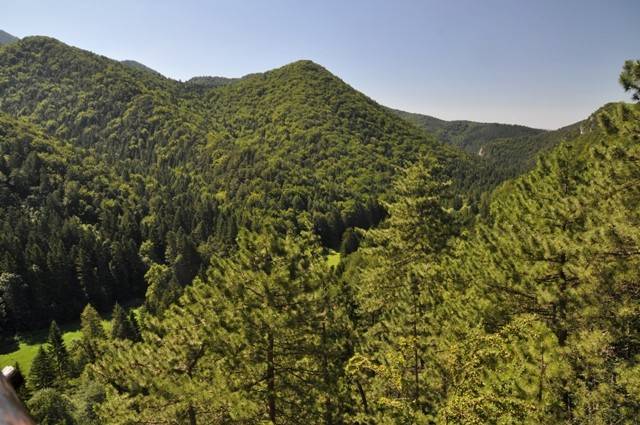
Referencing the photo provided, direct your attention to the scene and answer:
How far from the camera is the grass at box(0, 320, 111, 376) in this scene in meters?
64.1

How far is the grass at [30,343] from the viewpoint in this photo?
210 ft

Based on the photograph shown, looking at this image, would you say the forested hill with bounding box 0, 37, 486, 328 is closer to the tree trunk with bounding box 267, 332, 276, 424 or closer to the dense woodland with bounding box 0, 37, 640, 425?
the dense woodland with bounding box 0, 37, 640, 425

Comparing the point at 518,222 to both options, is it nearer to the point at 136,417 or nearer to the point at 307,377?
the point at 307,377

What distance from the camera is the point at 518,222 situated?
16.9m

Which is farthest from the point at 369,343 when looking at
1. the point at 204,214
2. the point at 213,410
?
the point at 204,214

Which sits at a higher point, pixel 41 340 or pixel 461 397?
pixel 461 397

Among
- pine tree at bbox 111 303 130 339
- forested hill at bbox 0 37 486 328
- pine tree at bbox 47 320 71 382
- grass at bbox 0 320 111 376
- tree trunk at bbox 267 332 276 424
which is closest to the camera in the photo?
tree trunk at bbox 267 332 276 424

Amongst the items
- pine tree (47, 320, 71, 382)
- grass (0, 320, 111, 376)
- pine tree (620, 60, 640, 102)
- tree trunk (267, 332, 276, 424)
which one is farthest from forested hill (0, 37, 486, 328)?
pine tree (47, 320, 71, 382)

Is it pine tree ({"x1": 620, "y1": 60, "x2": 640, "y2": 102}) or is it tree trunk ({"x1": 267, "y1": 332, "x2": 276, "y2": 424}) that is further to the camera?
tree trunk ({"x1": 267, "y1": 332, "x2": 276, "y2": 424})

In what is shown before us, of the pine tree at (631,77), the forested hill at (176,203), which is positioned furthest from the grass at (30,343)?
the pine tree at (631,77)

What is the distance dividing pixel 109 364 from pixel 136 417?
87.1 inches

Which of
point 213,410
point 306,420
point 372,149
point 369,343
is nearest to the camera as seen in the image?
point 213,410

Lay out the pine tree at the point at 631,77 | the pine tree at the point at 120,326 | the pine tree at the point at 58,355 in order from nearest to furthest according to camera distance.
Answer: the pine tree at the point at 631,77
the pine tree at the point at 58,355
the pine tree at the point at 120,326

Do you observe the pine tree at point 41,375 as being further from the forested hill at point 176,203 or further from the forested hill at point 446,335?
the forested hill at point 446,335
